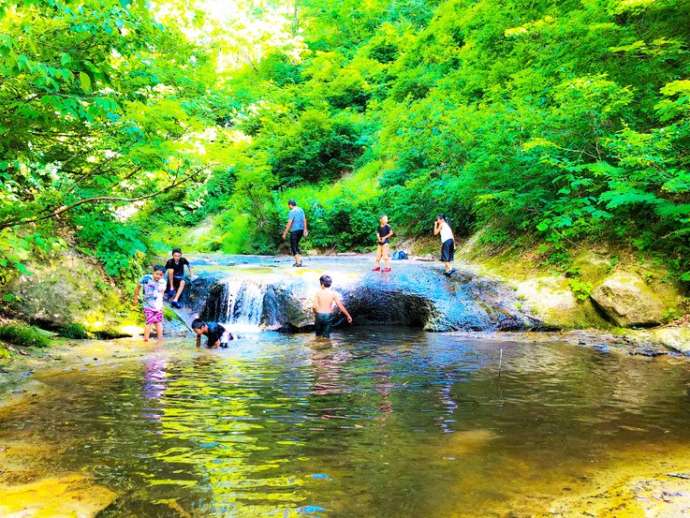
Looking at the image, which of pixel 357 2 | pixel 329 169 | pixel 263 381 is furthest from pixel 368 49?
pixel 263 381

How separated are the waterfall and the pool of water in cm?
507

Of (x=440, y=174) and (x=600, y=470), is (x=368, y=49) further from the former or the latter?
(x=600, y=470)

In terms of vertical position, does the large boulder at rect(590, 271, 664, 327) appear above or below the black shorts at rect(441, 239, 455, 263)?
below

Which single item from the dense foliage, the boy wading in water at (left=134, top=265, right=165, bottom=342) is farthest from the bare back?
the boy wading in water at (left=134, top=265, right=165, bottom=342)

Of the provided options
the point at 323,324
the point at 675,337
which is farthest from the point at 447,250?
→ the point at 675,337

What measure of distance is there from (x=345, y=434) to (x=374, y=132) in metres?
26.6

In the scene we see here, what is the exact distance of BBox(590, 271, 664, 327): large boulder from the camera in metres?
11.0

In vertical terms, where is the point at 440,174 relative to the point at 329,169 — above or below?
below

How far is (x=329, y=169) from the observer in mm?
30547

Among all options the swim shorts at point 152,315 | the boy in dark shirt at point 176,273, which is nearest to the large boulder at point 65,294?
the swim shorts at point 152,315

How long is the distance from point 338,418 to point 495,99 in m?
14.6

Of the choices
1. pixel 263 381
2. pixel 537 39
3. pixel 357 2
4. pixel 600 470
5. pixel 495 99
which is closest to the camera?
pixel 600 470

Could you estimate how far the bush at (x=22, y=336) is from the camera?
916 centimetres

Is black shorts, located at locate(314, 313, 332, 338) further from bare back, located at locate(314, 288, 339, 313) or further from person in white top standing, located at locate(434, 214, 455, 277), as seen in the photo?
person in white top standing, located at locate(434, 214, 455, 277)
